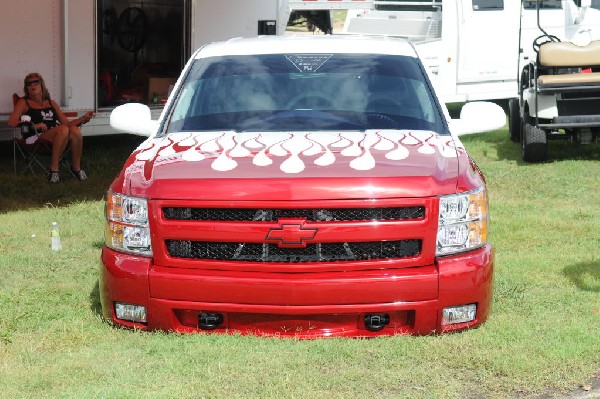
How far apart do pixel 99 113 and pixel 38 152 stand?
1452 millimetres

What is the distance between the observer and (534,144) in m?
12.5

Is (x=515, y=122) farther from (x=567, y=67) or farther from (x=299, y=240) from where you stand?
(x=299, y=240)

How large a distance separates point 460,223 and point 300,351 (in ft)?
3.15

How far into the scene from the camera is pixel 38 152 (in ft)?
37.5

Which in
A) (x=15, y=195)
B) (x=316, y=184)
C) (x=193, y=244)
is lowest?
(x=15, y=195)

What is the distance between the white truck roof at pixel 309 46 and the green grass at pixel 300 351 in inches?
61.6

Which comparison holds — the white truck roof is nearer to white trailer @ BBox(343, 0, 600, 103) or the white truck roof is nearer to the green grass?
the green grass

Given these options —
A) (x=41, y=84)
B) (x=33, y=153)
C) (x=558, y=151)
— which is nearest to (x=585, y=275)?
(x=33, y=153)

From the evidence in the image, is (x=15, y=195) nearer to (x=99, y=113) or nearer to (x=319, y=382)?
(x=99, y=113)

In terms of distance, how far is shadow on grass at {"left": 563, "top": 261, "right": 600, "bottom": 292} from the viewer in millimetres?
6598

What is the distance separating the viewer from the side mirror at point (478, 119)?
6199mm

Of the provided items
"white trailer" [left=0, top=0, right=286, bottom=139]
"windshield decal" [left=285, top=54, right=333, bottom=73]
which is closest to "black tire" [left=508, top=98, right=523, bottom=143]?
"white trailer" [left=0, top=0, right=286, bottom=139]

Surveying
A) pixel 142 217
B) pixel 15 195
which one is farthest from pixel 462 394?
pixel 15 195

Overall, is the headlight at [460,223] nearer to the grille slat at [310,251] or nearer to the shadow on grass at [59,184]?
the grille slat at [310,251]
